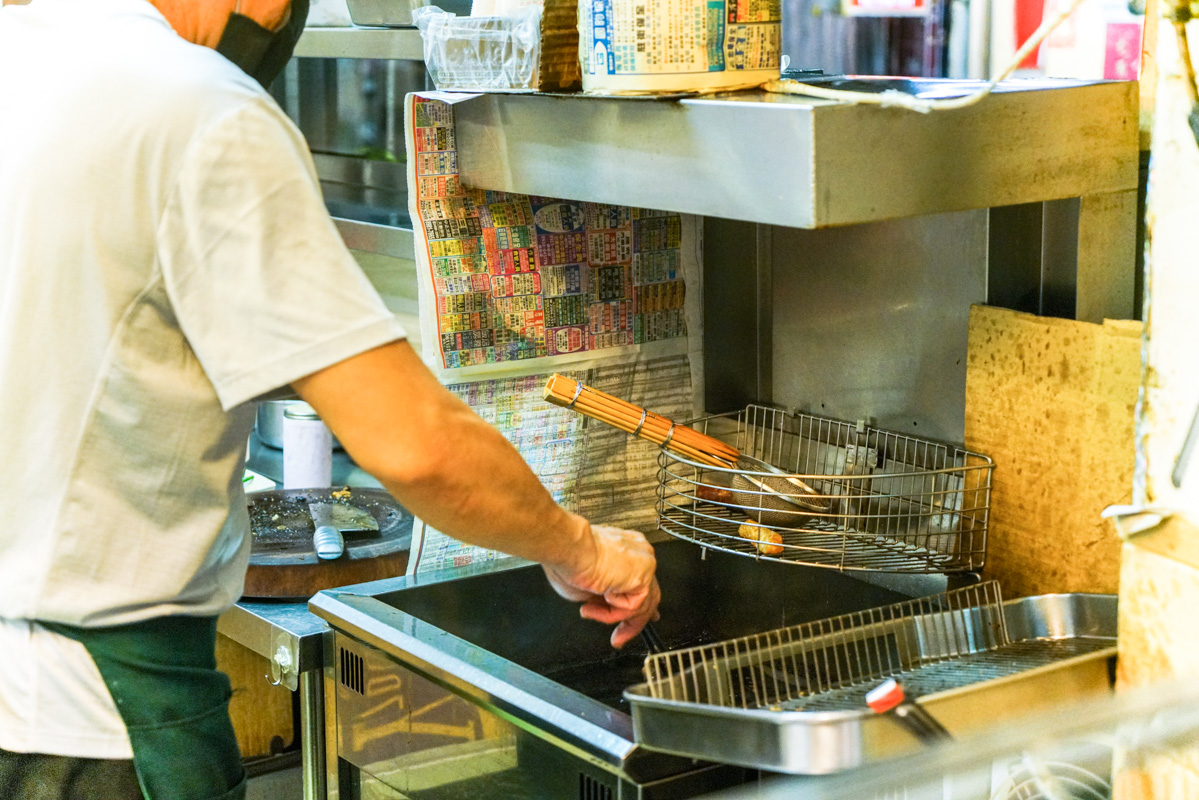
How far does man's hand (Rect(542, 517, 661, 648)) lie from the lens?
4.07 feet

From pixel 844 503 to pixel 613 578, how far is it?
1.01 feet

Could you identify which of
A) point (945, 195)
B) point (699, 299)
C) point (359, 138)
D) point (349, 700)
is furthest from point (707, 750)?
point (359, 138)

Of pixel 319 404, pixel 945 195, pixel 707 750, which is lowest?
pixel 707 750

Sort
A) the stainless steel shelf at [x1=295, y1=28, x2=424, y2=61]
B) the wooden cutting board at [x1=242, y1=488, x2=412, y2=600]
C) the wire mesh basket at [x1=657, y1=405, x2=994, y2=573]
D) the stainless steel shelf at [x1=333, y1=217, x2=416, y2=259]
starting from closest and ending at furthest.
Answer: the wire mesh basket at [x1=657, y1=405, x2=994, y2=573], the wooden cutting board at [x1=242, y1=488, x2=412, y2=600], the stainless steel shelf at [x1=295, y1=28, x2=424, y2=61], the stainless steel shelf at [x1=333, y1=217, x2=416, y2=259]

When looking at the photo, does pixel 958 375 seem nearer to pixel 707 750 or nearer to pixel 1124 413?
pixel 1124 413

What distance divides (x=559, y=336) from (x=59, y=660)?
0.74 metres

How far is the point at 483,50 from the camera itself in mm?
1410

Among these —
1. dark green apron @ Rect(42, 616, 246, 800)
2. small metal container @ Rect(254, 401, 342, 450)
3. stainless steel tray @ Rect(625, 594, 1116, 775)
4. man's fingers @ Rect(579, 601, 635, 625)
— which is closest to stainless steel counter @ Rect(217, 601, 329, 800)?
dark green apron @ Rect(42, 616, 246, 800)

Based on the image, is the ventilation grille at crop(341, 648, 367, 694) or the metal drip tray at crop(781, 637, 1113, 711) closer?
Answer: the metal drip tray at crop(781, 637, 1113, 711)

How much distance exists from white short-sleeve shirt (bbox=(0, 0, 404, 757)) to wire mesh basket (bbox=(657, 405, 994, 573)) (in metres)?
0.51

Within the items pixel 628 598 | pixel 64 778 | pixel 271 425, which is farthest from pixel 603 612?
pixel 271 425

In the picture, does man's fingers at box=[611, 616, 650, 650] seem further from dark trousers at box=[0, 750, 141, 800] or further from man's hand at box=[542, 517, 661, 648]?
dark trousers at box=[0, 750, 141, 800]

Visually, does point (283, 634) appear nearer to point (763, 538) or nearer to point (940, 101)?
point (763, 538)

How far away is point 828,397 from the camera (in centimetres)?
165
